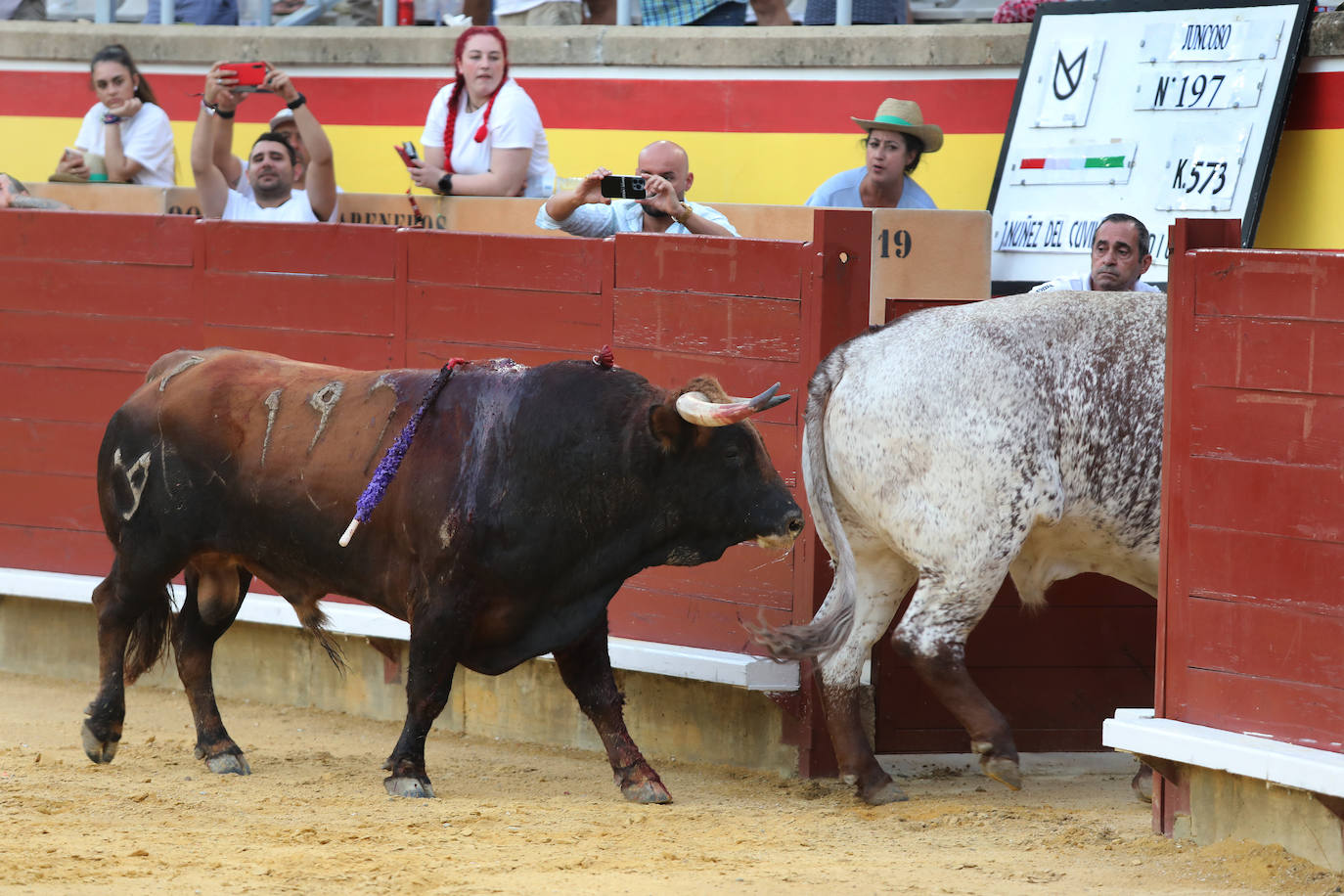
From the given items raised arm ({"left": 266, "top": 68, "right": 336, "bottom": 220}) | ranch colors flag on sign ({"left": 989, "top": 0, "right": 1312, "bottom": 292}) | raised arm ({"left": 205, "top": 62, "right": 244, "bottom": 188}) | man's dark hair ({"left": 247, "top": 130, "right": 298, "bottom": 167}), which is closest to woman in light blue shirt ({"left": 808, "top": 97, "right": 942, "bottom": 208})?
ranch colors flag on sign ({"left": 989, "top": 0, "right": 1312, "bottom": 292})

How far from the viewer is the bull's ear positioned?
529 centimetres

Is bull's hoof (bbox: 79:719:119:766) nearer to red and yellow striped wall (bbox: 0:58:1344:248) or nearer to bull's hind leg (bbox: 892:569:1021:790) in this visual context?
bull's hind leg (bbox: 892:569:1021:790)

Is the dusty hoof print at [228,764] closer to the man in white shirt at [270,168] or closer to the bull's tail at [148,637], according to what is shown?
the bull's tail at [148,637]

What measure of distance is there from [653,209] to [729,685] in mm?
1627

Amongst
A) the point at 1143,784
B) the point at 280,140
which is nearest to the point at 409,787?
the point at 1143,784

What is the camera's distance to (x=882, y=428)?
5.29 metres

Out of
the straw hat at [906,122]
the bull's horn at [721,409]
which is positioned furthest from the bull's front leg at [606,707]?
the straw hat at [906,122]

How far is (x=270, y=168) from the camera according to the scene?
8.02 m

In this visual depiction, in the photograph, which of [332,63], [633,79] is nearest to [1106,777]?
[633,79]

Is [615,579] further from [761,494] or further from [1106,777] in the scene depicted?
[1106,777]

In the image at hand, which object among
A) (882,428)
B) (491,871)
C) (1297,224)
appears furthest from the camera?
(1297,224)

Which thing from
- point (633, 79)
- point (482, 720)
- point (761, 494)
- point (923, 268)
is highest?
point (633, 79)

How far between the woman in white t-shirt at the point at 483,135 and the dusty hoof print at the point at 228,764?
8.80 feet

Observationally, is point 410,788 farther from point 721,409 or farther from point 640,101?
point 640,101
